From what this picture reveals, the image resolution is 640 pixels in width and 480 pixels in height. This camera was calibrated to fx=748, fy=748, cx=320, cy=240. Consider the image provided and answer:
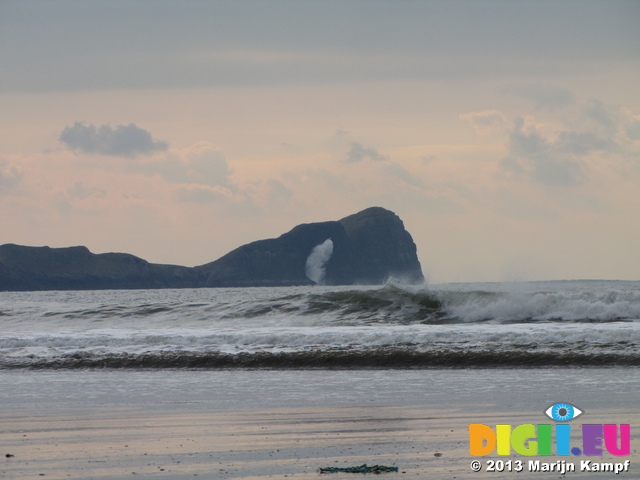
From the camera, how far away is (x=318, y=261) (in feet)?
574

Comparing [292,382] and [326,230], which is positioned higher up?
[326,230]

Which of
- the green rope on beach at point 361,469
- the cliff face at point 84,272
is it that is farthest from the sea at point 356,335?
the cliff face at point 84,272

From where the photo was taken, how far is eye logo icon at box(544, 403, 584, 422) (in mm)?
9770

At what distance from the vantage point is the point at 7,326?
99.1 feet

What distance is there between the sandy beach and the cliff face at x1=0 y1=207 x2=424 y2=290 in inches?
5202

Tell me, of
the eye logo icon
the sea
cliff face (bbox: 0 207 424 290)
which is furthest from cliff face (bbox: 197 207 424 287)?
the eye logo icon

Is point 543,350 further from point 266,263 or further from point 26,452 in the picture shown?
point 266,263

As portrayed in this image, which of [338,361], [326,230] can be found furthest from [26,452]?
[326,230]

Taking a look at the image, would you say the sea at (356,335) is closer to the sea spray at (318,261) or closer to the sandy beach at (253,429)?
the sandy beach at (253,429)

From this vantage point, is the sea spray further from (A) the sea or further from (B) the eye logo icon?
Answer: (B) the eye logo icon

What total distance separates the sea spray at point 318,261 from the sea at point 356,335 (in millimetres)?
140767

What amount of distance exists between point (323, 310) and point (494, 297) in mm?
6916

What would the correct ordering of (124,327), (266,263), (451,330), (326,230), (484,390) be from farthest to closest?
(326,230) < (266,263) < (124,327) < (451,330) < (484,390)

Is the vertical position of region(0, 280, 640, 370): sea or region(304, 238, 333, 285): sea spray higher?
region(304, 238, 333, 285): sea spray
